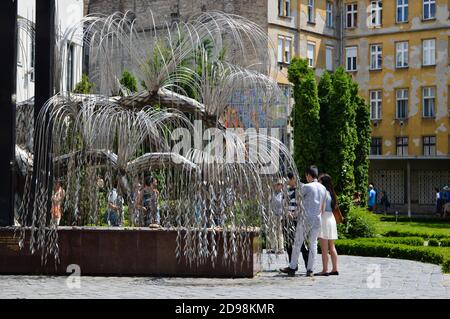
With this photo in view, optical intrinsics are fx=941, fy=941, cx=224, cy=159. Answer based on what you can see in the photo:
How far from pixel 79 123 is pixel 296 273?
4.82 m

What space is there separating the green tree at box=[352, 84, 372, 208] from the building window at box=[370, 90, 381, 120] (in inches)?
1053

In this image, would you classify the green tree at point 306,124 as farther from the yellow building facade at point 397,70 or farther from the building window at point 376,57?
the building window at point 376,57

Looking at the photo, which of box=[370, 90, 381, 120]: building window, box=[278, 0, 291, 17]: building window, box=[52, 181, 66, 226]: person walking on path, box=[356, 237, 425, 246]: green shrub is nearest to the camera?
box=[52, 181, 66, 226]: person walking on path

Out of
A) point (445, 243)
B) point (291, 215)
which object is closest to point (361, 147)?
point (445, 243)

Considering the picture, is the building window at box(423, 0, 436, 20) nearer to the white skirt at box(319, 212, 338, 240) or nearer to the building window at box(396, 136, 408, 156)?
the building window at box(396, 136, 408, 156)

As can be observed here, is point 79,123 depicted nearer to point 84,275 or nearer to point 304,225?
point 84,275

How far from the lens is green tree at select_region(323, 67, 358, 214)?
29.8 meters

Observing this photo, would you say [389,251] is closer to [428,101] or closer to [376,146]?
[428,101]

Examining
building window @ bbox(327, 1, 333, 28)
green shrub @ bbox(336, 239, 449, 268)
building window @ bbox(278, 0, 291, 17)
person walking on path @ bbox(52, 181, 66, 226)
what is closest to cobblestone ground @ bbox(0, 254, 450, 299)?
person walking on path @ bbox(52, 181, 66, 226)

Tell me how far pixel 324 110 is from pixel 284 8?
25.2 metres

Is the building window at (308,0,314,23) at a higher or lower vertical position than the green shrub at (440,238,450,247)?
higher

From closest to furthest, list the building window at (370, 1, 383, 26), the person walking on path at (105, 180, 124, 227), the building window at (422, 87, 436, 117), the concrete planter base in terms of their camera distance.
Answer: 1. the concrete planter base
2. the person walking on path at (105, 180, 124, 227)
3. the building window at (422, 87, 436, 117)
4. the building window at (370, 1, 383, 26)

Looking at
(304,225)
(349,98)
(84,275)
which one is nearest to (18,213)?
(84,275)

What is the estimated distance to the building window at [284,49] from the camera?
5519 centimetres
